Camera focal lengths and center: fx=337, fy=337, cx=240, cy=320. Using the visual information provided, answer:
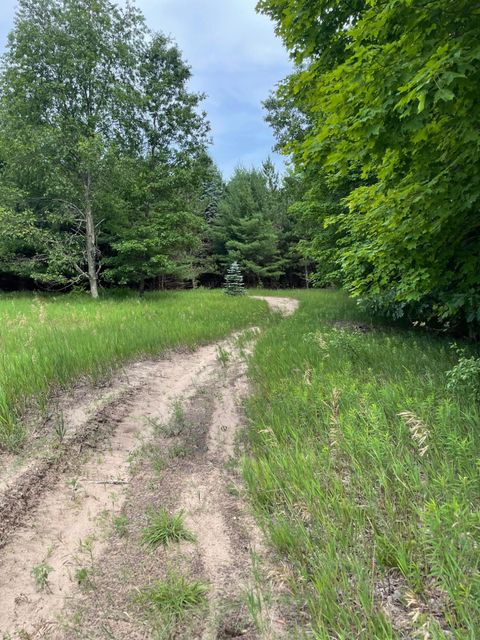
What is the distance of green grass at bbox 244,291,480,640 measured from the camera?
173cm

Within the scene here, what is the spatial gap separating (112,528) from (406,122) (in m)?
4.27

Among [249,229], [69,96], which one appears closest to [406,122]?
[69,96]

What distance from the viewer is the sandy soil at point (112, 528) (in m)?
1.95

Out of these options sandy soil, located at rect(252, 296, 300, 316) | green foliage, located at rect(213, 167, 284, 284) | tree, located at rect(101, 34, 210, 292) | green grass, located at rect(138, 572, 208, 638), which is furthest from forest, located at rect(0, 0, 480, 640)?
green foliage, located at rect(213, 167, 284, 284)

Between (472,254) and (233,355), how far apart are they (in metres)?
4.94

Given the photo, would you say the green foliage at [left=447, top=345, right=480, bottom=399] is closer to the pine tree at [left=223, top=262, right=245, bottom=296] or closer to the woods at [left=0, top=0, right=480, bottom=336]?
the woods at [left=0, top=0, right=480, bottom=336]

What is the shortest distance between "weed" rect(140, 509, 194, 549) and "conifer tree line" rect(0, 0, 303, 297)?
46.9 ft

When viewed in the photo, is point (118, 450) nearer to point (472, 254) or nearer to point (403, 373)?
point (403, 373)

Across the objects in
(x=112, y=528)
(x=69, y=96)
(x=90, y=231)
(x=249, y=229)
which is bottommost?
(x=112, y=528)

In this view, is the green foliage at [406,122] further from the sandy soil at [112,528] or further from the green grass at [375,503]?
the sandy soil at [112,528]

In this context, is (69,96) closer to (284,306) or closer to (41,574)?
(284,306)

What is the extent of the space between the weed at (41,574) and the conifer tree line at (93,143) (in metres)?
14.8

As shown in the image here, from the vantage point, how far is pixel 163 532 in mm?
2555

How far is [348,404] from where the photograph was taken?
12.9 feet
